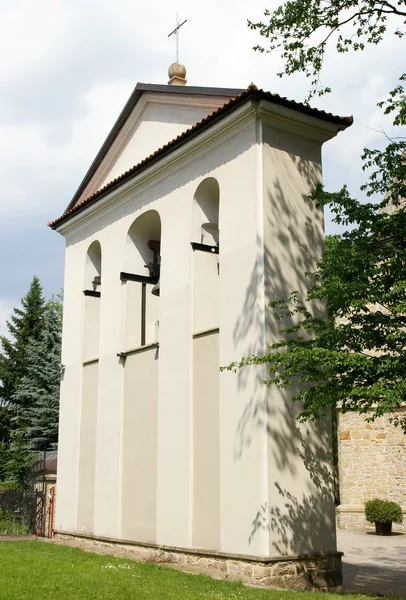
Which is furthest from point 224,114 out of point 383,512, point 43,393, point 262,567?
point 43,393

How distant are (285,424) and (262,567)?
2376 mm

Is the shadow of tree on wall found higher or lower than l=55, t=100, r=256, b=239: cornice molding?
lower

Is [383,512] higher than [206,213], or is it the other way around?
[206,213]

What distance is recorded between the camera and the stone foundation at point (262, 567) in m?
11.5

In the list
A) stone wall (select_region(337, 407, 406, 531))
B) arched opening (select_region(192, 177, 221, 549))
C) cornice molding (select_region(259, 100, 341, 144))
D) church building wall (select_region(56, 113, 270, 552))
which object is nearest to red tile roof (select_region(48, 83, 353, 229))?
cornice molding (select_region(259, 100, 341, 144))

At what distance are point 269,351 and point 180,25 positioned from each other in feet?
34.3

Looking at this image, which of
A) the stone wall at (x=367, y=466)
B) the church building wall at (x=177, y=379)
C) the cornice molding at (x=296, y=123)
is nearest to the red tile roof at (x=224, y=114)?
the cornice molding at (x=296, y=123)

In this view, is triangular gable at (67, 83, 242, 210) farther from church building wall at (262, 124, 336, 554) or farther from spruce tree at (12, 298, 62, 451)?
spruce tree at (12, 298, 62, 451)

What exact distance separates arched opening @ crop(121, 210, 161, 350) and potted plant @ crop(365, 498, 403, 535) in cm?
1093

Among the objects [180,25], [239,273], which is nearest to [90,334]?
[239,273]

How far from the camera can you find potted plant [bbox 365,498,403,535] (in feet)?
74.7

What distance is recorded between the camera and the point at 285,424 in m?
12.2

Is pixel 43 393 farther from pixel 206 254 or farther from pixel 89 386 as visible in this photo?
pixel 206 254

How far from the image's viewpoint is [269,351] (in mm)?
12055
